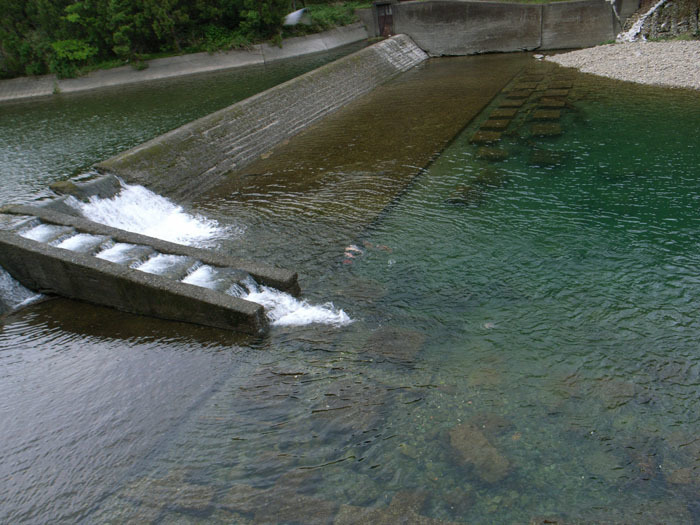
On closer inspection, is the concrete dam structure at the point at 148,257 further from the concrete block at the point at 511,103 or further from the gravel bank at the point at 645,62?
the gravel bank at the point at 645,62

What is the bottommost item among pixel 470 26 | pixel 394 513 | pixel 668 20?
pixel 394 513

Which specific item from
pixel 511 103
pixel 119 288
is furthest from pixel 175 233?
pixel 511 103

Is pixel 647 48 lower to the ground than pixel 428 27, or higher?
lower

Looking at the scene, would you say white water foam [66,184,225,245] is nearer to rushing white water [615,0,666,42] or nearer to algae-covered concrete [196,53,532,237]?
algae-covered concrete [196,53,532,237]

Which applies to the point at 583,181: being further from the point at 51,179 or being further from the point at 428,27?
the point at 428,27

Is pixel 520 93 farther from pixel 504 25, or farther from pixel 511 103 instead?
pixel 504 25

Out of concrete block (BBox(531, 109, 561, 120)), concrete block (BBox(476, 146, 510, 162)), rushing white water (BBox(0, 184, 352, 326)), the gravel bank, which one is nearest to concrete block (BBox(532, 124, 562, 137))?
concrete block (BBox(531, 109, 561, 120))

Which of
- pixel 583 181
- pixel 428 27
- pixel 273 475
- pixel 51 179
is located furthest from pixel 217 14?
pixel 273 475
